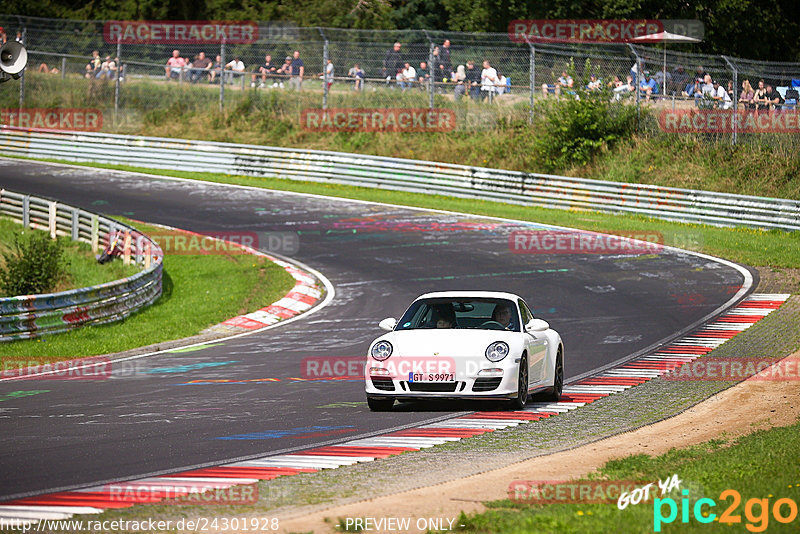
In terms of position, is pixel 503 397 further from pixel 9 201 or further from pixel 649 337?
pixel 9 201

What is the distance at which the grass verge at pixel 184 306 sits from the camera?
17.7 meters

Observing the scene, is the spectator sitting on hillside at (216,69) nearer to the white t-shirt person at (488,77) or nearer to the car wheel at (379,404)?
the white t-shirt person at (488,77)

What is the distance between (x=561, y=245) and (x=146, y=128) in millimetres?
21841

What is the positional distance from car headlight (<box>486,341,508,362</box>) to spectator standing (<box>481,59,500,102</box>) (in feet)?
79.3

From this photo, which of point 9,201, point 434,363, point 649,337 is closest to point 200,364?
point 434,363

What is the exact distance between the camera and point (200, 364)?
15.6 m

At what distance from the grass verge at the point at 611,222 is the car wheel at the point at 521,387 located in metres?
13.7

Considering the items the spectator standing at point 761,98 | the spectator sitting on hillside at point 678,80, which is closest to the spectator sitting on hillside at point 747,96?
the spectator standing at point 761,98

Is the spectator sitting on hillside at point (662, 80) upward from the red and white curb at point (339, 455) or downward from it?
upward

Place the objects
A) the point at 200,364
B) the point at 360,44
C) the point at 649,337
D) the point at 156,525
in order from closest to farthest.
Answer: the point at 156,525, the point at 200,364, the point at 649,337, the point at 360,44

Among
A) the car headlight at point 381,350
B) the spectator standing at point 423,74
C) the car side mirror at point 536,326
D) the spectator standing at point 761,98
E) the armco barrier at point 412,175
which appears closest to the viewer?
the car headlight at point 381,350

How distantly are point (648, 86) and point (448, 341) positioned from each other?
2350 cm

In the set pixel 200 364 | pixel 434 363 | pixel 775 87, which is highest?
pixel 775 87

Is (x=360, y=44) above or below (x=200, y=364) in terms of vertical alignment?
above
